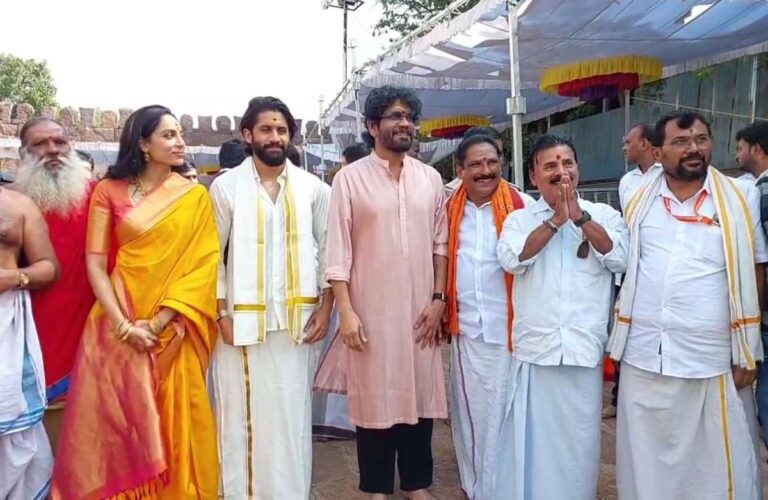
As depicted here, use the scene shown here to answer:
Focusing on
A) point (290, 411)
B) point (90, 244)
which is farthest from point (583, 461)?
point (90, 244)

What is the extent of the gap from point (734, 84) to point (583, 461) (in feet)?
19.8

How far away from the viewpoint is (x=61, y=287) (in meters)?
2.63

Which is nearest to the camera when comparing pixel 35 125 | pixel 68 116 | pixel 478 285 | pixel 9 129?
pixel 478 285

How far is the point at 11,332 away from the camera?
241 centimetres

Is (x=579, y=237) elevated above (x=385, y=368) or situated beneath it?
elevated above

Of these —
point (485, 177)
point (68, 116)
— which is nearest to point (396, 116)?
point (485, 177)

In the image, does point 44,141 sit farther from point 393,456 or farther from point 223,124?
point 223,124

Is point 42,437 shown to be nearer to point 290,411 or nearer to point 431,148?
point 290,411

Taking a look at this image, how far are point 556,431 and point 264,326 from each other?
1249 mm

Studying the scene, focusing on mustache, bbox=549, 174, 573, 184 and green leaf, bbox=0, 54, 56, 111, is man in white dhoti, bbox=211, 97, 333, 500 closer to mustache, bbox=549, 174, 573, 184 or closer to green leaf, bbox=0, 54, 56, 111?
mustache, bbox=549, 174, 573, 184

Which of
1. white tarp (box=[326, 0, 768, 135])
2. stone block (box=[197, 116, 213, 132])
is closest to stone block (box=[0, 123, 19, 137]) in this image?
stone block (box=[197, 116, 213, 132])

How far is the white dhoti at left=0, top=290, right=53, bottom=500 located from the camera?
7.73 ft

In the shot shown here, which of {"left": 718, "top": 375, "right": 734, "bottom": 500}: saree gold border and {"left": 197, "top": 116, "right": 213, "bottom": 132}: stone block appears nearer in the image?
{"left": 718, "top": 375, "right": 734, "bottom": 500}: saree gold border

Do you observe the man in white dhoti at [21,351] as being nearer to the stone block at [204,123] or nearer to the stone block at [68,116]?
the stone block at [68,116]
